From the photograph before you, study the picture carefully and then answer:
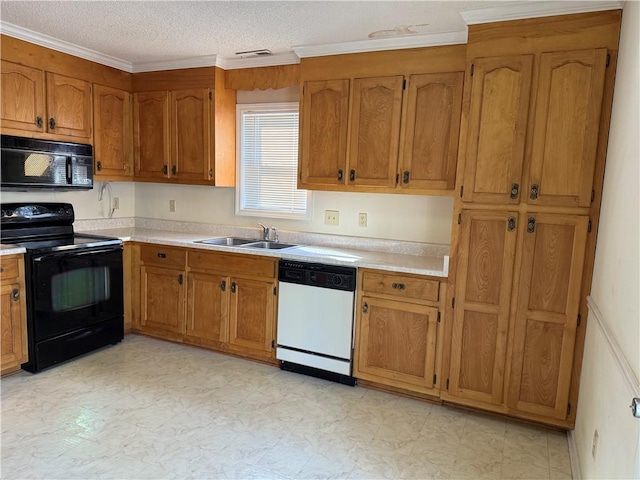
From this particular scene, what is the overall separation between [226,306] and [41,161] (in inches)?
67.0

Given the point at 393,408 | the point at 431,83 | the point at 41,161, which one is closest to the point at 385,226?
the point at 431,83

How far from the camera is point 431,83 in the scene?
2.84 meters

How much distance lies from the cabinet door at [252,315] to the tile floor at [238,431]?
237mm

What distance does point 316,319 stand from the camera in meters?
3.07

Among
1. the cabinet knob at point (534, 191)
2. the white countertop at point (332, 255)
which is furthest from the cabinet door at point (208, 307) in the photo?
the cabinet knob at point (534, 191)

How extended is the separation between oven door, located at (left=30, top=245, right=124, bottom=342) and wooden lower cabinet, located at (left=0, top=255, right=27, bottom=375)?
73mm

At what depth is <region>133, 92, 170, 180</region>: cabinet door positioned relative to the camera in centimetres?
380

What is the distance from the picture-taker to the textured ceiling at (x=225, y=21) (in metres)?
2.44

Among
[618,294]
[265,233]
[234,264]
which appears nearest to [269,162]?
[265,233]

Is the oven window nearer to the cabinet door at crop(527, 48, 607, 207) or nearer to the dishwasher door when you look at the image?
the dishwasher door

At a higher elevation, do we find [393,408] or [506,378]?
[506,378]

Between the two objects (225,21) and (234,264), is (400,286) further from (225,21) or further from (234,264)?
(225,21)

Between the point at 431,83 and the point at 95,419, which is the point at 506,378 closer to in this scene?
the point at 431,83

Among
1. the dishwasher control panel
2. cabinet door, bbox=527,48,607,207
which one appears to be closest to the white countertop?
the dishwasher control panel
